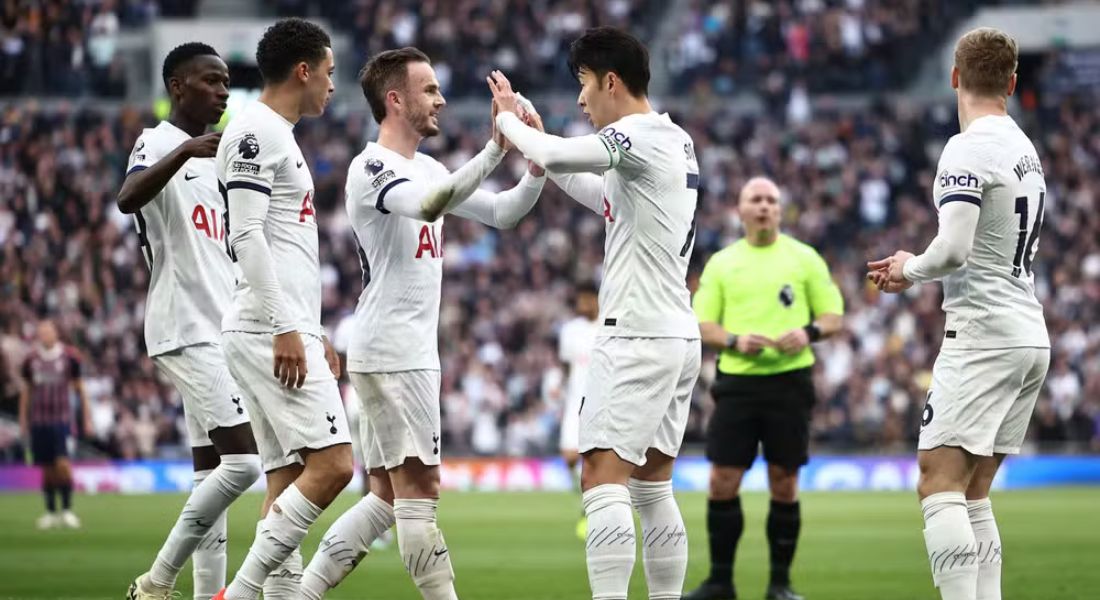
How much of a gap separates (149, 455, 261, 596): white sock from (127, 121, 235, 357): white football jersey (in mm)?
703

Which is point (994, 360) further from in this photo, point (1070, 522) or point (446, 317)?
Answer: point (446, 317)

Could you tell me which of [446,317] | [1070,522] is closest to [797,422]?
[1070,522]

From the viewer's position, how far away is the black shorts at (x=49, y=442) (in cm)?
1902

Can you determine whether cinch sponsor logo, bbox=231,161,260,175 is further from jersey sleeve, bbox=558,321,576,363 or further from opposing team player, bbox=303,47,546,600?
jersey sleeve, bbox=558,321,576,363

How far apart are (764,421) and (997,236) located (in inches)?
148

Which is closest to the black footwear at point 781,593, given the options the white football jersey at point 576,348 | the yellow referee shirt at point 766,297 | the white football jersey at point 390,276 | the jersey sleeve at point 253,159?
the yellow referee shirt at point 766,297

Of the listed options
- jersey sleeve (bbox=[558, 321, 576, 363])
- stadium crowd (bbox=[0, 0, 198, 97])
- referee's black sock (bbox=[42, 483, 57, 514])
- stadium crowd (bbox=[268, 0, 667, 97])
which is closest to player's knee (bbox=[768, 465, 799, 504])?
jersey sleeve (bbox=[558, 321, 576, 363])

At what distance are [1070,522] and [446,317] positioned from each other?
Result: 15.1m

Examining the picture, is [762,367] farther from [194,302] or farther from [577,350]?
[577,350]

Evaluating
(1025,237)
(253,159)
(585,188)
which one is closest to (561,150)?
(585,188)

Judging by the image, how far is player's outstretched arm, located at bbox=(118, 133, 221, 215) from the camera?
7605 mm

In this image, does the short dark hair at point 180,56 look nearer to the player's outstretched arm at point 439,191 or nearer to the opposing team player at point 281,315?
the opposing team player at point 281,315

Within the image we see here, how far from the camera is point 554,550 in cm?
1491

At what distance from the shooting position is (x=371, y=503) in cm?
773
